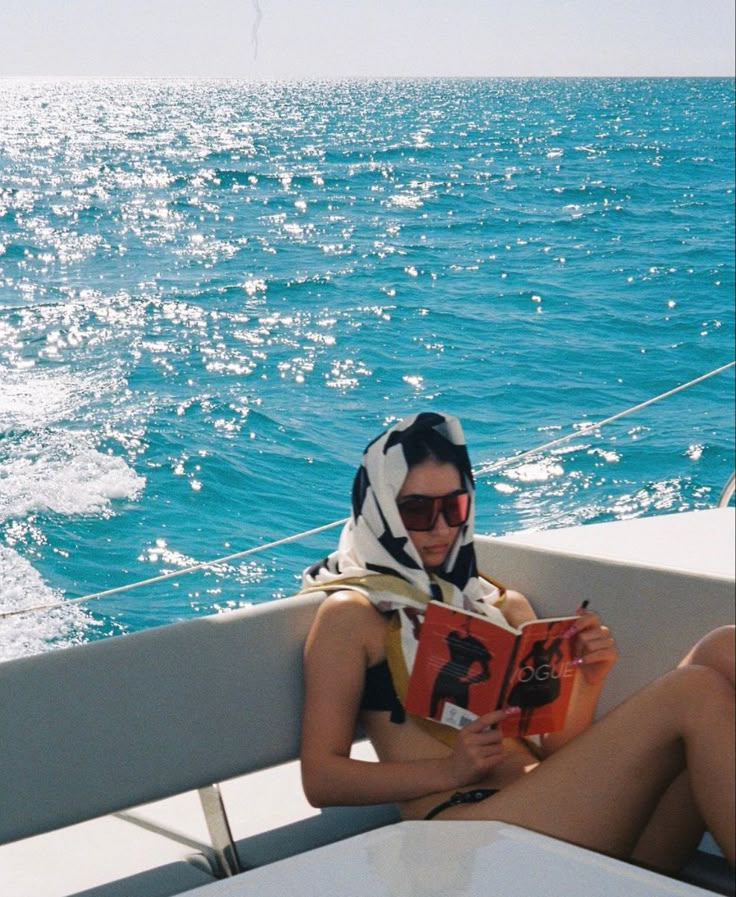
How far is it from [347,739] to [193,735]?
0.21 m

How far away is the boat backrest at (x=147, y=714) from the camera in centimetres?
141

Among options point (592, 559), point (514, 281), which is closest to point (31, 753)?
point (592, 559)

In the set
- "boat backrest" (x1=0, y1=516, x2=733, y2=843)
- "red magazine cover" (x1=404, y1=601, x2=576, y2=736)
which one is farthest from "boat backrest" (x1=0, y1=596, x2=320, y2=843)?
"red magazine cover" (x1=404, y1=601, x2=576, y2=736)

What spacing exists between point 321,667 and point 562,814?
367mm

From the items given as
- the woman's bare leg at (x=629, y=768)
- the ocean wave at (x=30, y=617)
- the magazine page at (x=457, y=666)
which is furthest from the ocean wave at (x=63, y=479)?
the woman's bare leg at (x=629, y=768)

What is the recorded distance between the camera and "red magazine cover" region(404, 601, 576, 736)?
1.46 metres

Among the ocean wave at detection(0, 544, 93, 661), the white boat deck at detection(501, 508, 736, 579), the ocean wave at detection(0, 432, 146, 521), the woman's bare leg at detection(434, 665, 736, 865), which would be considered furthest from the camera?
the ocean wave at detection(0, 432, 146, 521)

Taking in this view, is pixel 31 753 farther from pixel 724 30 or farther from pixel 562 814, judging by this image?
pixel 724 30

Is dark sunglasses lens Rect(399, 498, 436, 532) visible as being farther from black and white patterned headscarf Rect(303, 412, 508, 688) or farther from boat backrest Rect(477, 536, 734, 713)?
boat backrest Rect(477, 536, 734, 713)

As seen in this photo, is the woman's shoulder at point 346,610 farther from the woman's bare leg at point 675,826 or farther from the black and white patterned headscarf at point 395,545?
the woman's bare leg at point 675,826

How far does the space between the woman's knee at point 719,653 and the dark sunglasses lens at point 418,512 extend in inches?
15.6

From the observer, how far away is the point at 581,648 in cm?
158

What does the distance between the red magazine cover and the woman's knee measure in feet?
0.53

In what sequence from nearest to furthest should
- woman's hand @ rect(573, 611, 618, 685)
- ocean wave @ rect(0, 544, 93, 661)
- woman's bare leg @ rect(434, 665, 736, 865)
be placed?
woman's bare leg @ rect(434, 665, 736, 865) < woman's hand @ rect(573, 611, 618, 685) < ocean wave @ rect(0, 544, 93, 661)
